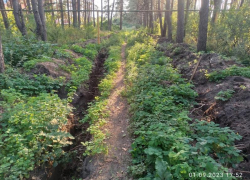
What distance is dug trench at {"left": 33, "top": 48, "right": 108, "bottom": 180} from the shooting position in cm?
389

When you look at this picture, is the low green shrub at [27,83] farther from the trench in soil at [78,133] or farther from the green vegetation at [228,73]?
the green vegetation at [228,73]

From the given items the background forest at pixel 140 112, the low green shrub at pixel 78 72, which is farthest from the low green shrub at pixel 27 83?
the low green shrub at pixel 78 72

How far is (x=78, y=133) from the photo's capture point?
5.26 metres

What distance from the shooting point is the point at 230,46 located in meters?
9.37

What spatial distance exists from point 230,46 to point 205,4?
2.54m

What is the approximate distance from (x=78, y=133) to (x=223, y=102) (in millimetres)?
4034

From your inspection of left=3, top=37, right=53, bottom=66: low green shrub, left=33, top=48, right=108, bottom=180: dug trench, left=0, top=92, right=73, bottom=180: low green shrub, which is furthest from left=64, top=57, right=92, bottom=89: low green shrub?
left=0, top=92, right=73, bottom=180: low green shrub

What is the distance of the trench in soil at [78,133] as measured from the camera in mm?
3961

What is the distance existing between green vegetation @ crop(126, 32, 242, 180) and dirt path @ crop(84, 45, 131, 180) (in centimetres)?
30

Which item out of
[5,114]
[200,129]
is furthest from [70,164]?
[200,129]

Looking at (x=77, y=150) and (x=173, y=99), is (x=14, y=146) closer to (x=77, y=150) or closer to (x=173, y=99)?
(x=77, y=150)

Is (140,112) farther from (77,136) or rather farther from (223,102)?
(223,102)

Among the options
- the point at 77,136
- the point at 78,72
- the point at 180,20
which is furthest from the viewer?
the point at 180,20

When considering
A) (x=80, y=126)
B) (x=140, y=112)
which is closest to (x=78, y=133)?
(x=80, y=126)
